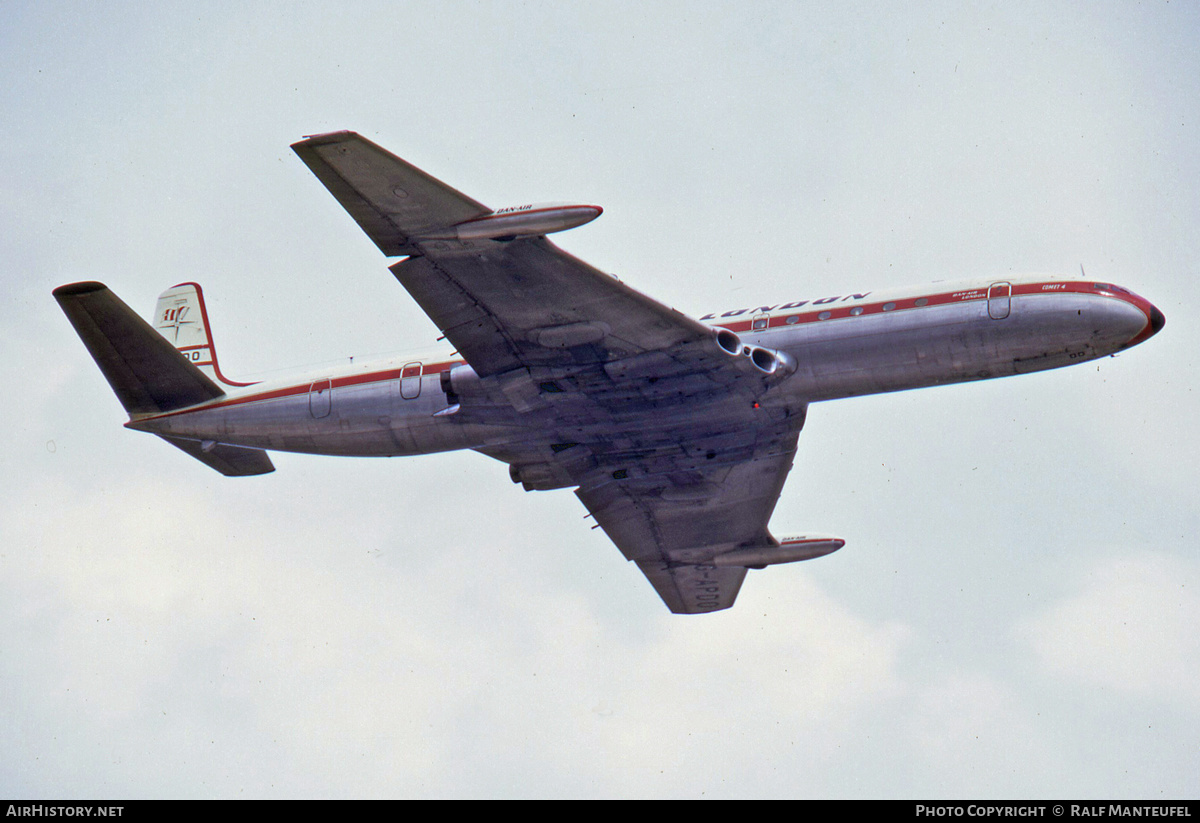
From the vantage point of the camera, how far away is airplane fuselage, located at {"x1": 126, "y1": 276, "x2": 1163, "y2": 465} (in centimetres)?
2470

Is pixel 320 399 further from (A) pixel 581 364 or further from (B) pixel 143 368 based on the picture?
(A) pixel 581 364

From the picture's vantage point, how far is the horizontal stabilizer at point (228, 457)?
30531 mm

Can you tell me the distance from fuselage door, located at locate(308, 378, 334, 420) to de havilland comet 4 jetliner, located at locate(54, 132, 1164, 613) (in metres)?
0.04

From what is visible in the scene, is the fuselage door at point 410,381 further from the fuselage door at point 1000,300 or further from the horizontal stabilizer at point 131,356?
the fuselage door at point 1000,300

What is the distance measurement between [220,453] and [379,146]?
1308 cm

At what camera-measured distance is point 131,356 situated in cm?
2888

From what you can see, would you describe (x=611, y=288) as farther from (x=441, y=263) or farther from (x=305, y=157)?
(x=305, y=157)

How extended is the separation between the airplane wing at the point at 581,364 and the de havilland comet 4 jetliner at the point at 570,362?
0.05m

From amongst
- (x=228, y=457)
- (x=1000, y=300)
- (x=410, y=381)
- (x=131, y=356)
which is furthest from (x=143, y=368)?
(x=1000, y=300)

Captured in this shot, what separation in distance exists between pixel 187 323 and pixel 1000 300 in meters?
23.2

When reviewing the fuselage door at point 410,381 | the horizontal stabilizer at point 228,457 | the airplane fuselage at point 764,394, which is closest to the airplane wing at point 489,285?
the airplane fuselage at point 764,394

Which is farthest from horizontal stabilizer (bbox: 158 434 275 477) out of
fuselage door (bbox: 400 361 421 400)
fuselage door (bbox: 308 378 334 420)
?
fuselage door (bbox: 400 361 421 400)

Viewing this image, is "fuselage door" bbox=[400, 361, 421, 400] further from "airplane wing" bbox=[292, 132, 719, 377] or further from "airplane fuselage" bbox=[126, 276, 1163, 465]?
"airplane wing" bbox=[292, 132, 719, 377]
